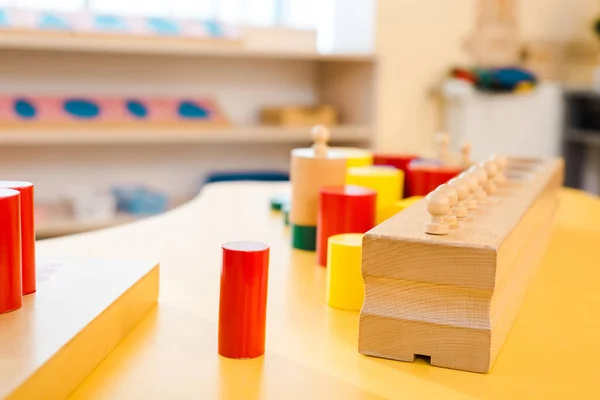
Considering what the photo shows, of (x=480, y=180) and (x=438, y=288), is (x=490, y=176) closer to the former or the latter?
(x=480, y=180)

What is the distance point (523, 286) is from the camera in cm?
96

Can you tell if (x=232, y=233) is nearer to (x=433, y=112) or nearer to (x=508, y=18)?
(x=433, y=112)

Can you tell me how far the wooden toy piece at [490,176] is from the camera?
1.00 meters

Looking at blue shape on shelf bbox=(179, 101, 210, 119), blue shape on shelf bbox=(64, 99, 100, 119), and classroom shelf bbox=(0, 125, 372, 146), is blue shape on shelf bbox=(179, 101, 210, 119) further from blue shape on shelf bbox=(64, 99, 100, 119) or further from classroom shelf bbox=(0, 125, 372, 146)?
blue shape on shelf bbox=(64, 99, 100, 119)

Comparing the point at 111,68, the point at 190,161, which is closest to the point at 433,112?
the point at 190,161

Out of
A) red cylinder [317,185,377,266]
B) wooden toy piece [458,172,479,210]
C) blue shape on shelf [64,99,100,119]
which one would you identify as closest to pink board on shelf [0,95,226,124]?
blue shape on shelf [64,99,100,119]

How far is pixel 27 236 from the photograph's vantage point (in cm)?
77

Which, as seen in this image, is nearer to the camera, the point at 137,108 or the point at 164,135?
the point at 164,135

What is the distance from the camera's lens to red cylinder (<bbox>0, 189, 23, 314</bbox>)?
704 mm

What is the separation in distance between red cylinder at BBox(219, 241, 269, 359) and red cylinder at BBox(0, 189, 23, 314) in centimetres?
20

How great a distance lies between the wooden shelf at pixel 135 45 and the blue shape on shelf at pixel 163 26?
0.07m

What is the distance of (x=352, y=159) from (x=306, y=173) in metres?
0.28

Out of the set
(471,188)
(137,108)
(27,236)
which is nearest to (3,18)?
(137,108)

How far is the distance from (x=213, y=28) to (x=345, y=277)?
2.56m
